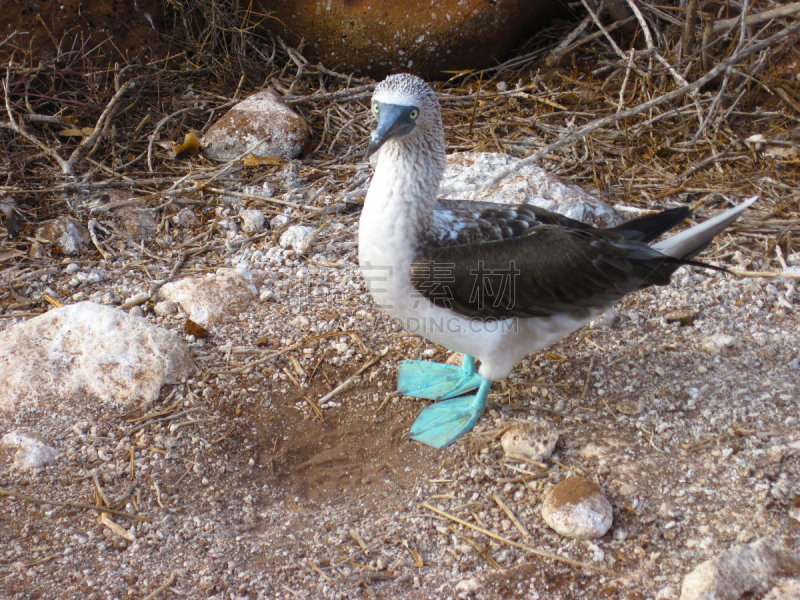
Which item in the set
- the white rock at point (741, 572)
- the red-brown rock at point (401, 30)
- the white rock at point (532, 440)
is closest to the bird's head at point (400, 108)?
the white rock at point (532, 440)

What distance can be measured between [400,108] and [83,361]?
180cm

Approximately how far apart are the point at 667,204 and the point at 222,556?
3435mm

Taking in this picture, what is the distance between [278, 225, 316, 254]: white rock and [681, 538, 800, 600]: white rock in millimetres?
2756

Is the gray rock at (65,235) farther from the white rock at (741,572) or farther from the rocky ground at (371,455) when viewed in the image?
the white rock at (741,572)

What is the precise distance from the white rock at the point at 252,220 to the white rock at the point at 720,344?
2713 millimetres

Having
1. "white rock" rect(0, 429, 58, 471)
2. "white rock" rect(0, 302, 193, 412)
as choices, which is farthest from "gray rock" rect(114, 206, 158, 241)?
"white rock" rect(0, 429, 58, 471)

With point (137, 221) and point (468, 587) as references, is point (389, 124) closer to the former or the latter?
point (468, 587)

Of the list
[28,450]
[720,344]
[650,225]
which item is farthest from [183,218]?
[720,344]

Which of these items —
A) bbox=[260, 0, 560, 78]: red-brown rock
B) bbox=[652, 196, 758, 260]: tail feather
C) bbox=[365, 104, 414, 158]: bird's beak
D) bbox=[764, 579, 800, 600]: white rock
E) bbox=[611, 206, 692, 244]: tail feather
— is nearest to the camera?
bbox=[764, 579, 800, 600]: white rock

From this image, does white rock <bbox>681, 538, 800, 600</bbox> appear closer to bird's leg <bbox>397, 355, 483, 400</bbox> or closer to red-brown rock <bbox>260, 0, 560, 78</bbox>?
bird's leg <bbox>397, 355, 483, 400</bbox>

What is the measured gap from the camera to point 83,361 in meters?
2.91

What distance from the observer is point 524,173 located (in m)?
4.22

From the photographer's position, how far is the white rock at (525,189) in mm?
3996

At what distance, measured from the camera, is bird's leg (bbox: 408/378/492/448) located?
2.96 meters
